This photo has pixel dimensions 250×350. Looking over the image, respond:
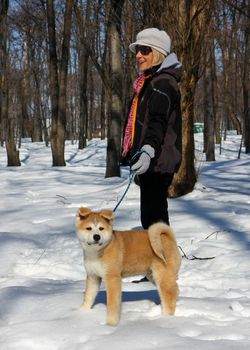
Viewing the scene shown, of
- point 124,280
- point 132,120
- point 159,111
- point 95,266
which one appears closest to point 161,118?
point 159,111

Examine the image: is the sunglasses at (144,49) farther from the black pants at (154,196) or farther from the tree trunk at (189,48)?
the tree trunk at (189,48)

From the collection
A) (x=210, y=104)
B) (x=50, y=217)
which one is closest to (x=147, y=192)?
(x=50, y=217)

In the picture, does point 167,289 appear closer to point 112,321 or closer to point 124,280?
point 112,321

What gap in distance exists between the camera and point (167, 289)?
129 inches

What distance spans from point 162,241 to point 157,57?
1.58 metres

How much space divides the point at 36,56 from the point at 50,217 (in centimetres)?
3227

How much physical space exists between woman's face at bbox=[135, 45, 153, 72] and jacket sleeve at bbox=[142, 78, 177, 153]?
22cm

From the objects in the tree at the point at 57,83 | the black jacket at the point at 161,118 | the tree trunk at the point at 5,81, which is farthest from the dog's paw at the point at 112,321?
the tree trunk at the point at 5,81

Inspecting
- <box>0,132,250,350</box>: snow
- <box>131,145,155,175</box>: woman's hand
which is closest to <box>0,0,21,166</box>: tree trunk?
<box>0,132,250,350</box>: snow

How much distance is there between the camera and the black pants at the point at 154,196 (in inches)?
151

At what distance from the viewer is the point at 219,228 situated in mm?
6176

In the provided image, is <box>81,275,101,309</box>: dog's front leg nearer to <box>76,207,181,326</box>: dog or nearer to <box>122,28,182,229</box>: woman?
<box>76,207,181,326</box>: dog

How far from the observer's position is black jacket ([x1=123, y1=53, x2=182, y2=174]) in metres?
3.58

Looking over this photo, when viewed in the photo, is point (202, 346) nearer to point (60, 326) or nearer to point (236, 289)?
point (60, 326)
